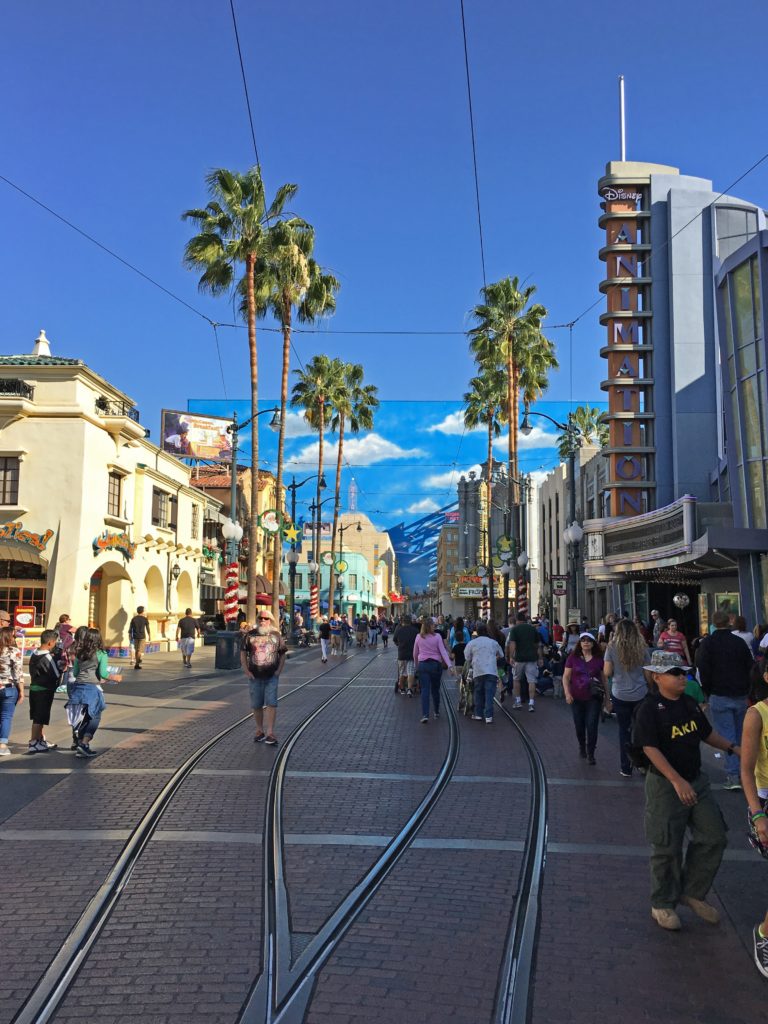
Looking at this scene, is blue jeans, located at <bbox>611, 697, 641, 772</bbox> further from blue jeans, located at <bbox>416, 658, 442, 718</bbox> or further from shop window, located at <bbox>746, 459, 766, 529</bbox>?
shop window, located at <bbox>746, 459, 766, 529</bbox>

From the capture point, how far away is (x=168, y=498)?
3559 cm

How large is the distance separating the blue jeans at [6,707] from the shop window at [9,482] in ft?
57.3

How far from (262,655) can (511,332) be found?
97.6 ft

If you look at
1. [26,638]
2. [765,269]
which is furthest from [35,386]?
[765,269]

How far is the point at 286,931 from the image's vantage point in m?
5.09

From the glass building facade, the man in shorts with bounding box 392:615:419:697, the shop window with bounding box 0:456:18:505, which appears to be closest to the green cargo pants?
the man in shorts with bounding box 392:615:419:697

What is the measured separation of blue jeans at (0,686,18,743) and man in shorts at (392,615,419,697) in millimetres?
8600

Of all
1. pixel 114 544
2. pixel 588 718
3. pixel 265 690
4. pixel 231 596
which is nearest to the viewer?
pixel 588 718

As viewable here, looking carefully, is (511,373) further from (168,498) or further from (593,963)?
(593,963)

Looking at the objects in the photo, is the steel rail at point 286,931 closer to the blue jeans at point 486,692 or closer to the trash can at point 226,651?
the blue jeans at point 486,692

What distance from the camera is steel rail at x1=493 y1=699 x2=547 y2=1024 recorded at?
419cm

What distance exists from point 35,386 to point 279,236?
9049 mm

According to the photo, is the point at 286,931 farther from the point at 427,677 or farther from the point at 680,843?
the point at 427,677

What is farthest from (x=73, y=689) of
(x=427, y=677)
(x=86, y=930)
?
(x=86, y=930)
